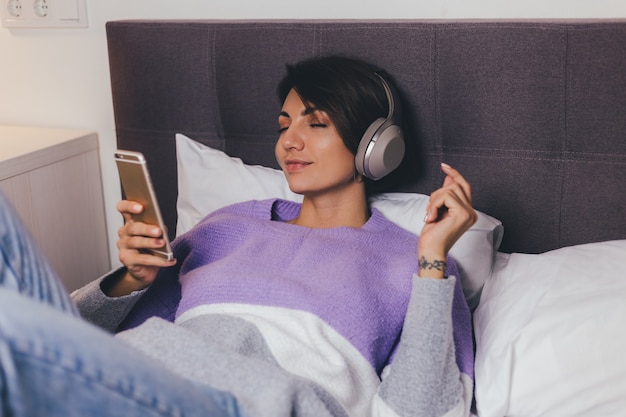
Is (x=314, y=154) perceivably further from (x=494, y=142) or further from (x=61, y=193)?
(x=61, y=193)

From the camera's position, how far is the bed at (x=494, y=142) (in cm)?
108

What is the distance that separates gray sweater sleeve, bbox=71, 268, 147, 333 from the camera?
1182 mm

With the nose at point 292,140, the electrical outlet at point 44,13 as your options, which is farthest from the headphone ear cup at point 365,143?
the electrical outlet at point 44,13

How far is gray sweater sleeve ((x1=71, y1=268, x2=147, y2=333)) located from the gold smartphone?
116mm

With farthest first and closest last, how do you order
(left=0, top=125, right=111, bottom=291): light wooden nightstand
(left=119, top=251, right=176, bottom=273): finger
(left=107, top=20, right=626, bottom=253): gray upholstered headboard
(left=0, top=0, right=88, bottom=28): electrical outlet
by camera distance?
(left=0, top=0, right=88, bottom=28): electrical outlet → (left=0, top=125, right=111, bottom=291): light wooden nightstand → (left=107, top=20, right=626, bottom=253): gray upholstered headboard → (left=119, top=251, right=176, bottom=273): finger

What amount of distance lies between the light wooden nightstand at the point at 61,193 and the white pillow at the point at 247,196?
0.36 m

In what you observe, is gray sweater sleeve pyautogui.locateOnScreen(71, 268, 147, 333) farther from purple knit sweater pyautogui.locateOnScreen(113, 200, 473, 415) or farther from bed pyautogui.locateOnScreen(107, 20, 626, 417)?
bed pyautogui.locateOnScreen(107, 20, 626, 417)

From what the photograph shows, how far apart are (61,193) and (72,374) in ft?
3.88

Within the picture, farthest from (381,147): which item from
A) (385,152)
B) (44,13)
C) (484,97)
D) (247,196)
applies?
(44,13)

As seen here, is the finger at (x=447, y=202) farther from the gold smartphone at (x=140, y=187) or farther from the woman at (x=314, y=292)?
the gold smartphone at (x=140, y=187)

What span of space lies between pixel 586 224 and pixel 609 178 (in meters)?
0.10

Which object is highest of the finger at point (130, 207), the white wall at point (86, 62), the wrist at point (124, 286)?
the white wall at point (86, 62)

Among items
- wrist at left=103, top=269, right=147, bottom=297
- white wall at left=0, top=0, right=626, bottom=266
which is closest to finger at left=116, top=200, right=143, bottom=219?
wrist at left=103, top=269, right=147, bottom=297

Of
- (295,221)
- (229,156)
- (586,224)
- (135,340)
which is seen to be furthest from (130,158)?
(586,224)
